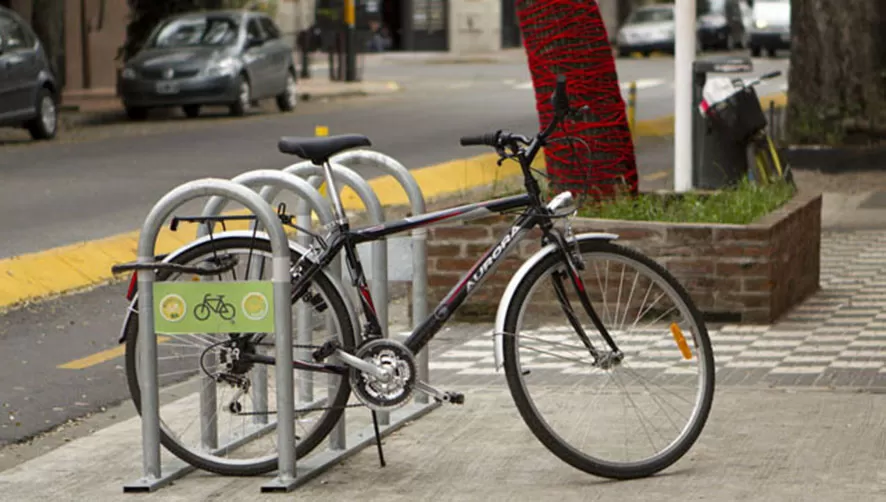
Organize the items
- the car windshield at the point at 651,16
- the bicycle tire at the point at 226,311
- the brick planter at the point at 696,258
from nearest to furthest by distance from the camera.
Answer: the bicycle tire at the point at 226,311
the brick planter at the point at 696,258
the car windshield at the point at 651,16

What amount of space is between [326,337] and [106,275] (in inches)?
225

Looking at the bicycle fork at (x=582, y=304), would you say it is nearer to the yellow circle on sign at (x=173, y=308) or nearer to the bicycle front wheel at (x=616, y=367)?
the bicycle front wheel at (x=616, y=367)

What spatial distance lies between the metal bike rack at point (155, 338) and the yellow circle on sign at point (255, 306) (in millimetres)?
72

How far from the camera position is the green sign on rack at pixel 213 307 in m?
6.08

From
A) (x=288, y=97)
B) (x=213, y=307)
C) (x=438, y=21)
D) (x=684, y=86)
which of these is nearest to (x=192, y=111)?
(x=288, y=97)

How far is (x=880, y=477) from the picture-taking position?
6.18 m

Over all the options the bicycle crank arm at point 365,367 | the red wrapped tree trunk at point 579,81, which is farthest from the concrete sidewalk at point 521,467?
the red wrapped tree trunk at point 579,81

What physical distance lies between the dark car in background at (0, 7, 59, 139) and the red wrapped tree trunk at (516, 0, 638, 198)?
12651 millimetres

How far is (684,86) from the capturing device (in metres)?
13.4

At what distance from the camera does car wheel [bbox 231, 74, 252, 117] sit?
2766 centimetres

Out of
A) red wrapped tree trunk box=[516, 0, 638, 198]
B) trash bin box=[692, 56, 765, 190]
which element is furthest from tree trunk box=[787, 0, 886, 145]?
red wrapped tree trunk box=[516, 0, 638, 198]

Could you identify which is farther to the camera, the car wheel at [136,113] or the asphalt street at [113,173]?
the car wheel at [136,113]

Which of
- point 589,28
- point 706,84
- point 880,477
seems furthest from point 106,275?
point 880,477

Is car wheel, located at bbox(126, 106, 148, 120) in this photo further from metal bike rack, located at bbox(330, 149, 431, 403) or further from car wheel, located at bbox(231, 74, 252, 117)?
metal bike rack, located at bbox(330, 149, 431, 403)
